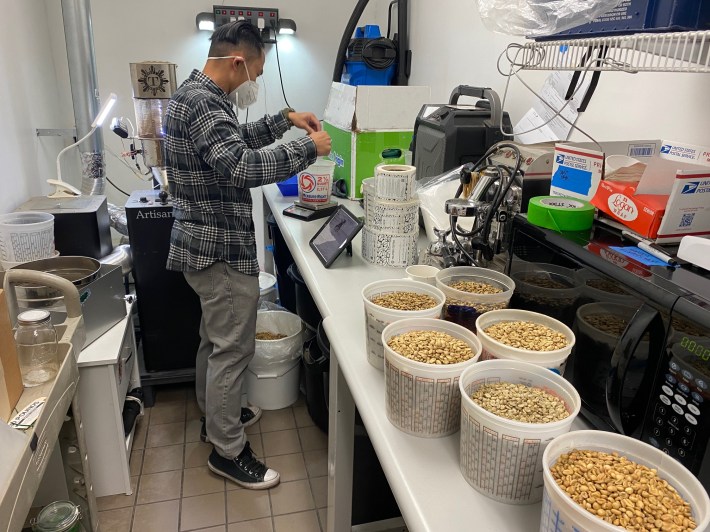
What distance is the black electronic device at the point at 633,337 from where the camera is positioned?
667mm

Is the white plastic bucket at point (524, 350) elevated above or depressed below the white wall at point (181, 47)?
below

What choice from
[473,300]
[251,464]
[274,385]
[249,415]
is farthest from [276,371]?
[473,300]

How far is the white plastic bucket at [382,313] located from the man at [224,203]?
67 centimetres

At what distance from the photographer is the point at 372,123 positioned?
7.18 feet

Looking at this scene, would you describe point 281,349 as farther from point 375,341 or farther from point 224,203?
point 375,341

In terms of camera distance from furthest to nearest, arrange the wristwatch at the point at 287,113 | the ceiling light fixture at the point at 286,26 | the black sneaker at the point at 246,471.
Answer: the ceiling light fixture at the point at 286,26, the wristwatch at the point at 287,113, the black sneaker at the point at 246,471

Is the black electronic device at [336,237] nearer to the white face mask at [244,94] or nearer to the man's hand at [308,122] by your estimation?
the man's hand at [308,122]

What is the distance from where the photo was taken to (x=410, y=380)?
0.81 metres

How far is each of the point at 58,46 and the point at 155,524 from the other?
261 centimetres

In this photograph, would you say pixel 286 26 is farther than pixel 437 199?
Yes

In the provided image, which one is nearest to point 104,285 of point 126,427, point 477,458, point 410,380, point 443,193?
point 126,427

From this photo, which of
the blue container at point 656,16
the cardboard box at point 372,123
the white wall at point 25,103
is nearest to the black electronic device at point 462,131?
the cardboard box at point 372,123

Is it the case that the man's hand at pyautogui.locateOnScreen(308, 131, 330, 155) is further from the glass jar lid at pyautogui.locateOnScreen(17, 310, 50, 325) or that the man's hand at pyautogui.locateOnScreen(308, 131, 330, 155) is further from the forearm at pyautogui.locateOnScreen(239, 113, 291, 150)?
the glass jar lid at pyautogui.locateOnScreen(17, 310, 50, 325)

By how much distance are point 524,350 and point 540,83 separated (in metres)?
1.30
